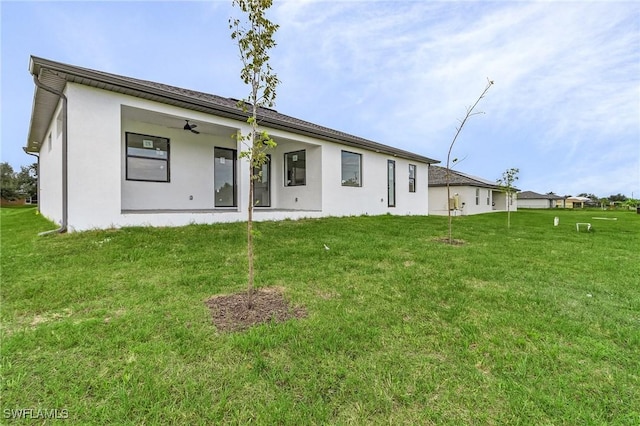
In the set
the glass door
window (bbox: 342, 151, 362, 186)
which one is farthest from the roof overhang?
the glass door

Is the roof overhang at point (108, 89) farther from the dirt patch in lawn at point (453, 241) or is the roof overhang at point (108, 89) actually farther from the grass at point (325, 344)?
the dirt patch in lawn at point (453, 241)

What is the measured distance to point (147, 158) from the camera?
9250 millimetres

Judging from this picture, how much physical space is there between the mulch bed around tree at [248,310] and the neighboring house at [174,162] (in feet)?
6.54

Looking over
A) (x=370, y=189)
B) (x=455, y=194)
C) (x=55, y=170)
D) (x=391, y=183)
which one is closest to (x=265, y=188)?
(x=370, y=189)

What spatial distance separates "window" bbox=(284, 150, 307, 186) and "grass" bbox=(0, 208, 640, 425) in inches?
275

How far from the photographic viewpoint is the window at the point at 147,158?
29.4ft

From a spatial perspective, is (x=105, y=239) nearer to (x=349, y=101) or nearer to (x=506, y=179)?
(x=506, y=179)

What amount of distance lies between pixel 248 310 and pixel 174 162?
793cm

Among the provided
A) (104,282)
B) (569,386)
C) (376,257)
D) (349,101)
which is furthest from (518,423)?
(349,101)

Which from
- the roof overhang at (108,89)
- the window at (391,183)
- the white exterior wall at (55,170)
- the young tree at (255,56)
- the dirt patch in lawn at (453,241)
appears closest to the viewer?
the young tree at (255,56)

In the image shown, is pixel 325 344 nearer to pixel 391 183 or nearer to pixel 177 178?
pixel 177 178

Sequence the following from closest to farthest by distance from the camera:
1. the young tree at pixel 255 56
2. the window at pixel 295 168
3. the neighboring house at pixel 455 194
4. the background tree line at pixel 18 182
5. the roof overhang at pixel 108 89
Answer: the young tree at pixel 255 56 < the roof overhang at pixel 108 89 < the window at pixel 295 168 < the neighboring house at pixel 455 194 < the background tree line at pixel 18 182

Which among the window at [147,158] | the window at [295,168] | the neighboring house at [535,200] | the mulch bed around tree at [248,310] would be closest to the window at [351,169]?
the window at [295,168]

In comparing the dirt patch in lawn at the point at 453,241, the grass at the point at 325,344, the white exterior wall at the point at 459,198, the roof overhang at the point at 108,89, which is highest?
the roof overhang at the point at 108,89
